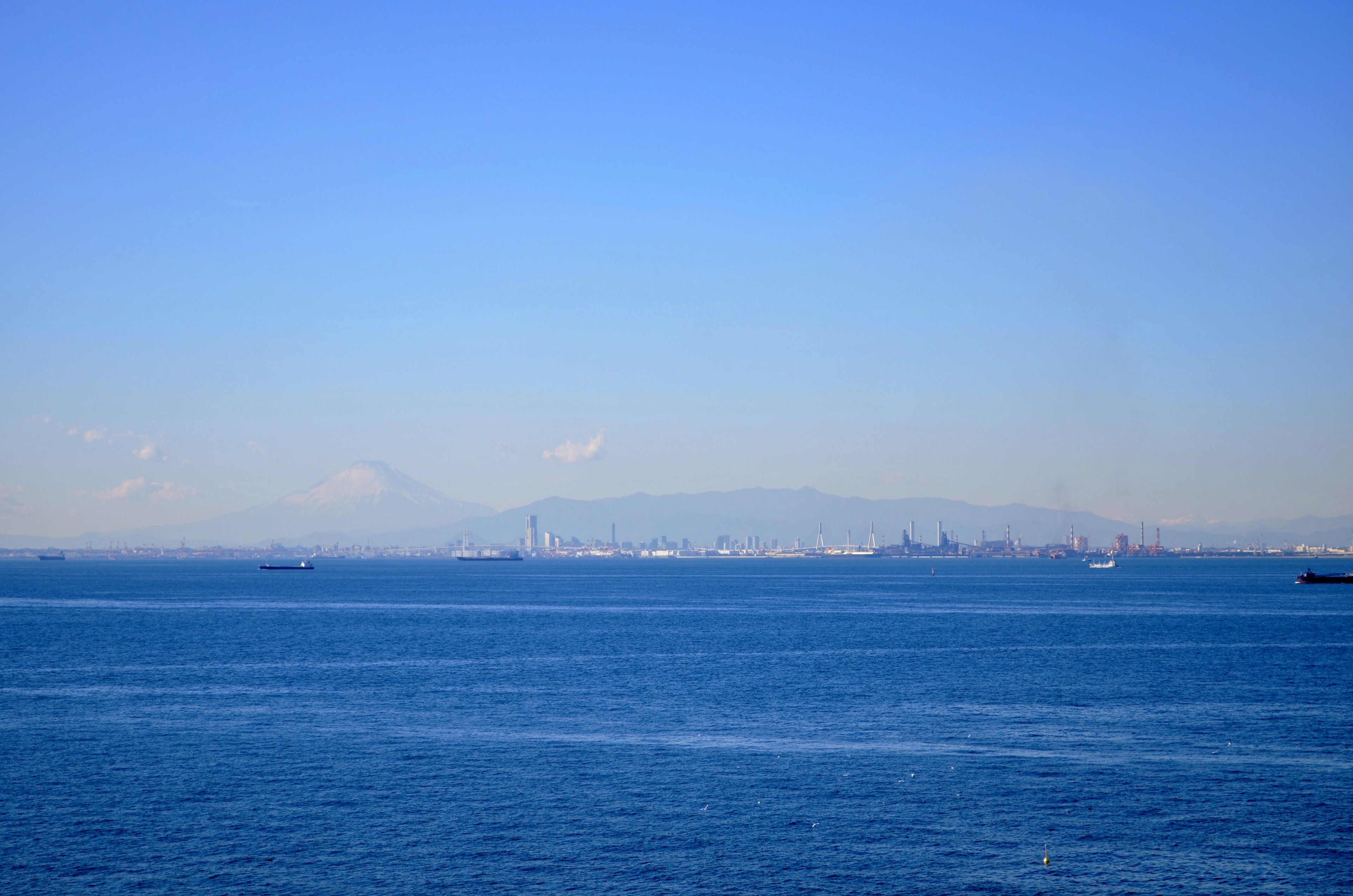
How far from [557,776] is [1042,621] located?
108m

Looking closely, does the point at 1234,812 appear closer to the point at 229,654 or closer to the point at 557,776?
the point at 557,776

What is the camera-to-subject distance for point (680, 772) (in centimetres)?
5041

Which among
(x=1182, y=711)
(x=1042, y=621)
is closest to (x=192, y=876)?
(x=1182, y=711)

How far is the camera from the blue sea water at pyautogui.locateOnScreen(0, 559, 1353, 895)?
37.4 m

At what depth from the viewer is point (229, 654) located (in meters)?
103

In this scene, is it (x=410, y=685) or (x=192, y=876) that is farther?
(x=410, y=685)

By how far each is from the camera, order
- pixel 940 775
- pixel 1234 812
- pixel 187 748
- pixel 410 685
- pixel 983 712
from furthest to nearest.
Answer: pixel 410 685, pixel 983 712, pixel 187 748, pixel 940 775, pixel 1234 812

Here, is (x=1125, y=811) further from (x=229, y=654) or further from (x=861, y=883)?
(x=229, y=654)

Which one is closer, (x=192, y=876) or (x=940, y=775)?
(x=192, y=876)

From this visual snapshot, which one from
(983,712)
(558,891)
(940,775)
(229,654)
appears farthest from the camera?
(229,654)

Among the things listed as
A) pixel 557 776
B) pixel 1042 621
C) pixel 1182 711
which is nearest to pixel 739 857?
pixel 557 776

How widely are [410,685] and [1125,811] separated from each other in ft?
167

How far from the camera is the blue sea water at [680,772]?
123 feet

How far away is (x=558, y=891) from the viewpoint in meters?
35.4
